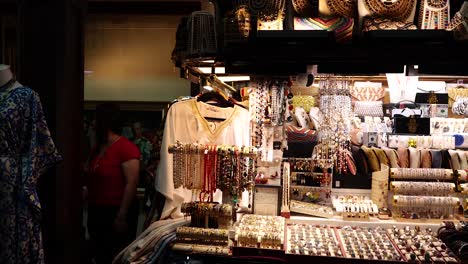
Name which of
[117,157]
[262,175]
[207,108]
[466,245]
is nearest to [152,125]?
[117,157]

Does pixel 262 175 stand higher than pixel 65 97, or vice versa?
pixel 65 97

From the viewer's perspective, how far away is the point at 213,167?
10.5ft

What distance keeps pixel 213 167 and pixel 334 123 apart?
1.27 metres

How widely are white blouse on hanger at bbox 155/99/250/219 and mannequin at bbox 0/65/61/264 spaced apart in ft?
3.31

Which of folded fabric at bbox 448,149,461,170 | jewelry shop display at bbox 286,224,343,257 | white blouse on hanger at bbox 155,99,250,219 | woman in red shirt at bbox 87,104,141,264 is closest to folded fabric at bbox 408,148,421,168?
folded fabric at bbox 448,149,461,170

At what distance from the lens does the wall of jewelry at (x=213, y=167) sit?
3.18 m

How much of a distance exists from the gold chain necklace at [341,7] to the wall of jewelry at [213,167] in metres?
1.07

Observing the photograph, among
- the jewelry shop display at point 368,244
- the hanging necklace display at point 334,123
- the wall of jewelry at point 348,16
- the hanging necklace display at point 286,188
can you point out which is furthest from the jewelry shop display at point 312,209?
the wall of jewelry at point 348,16

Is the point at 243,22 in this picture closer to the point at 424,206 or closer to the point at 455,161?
the point at 424,206

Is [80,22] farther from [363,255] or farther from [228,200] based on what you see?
[363,255]

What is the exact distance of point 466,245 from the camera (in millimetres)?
3004

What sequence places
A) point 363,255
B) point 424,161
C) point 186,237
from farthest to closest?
point 424,161
point 186,237
point 363,255

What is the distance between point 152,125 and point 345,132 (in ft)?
8.93

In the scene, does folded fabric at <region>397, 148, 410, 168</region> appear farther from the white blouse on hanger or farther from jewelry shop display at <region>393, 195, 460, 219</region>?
the white blouse on hanger
